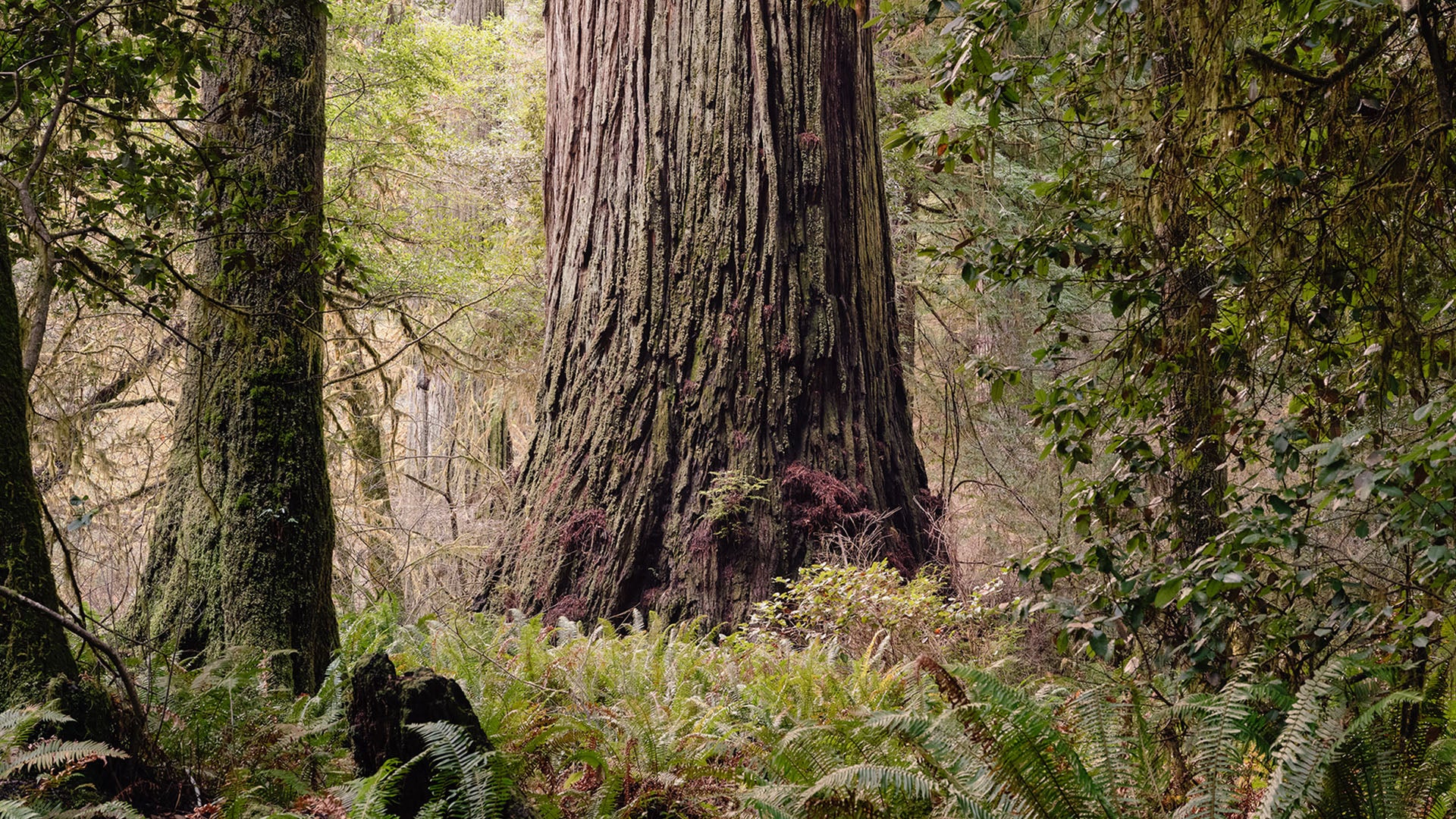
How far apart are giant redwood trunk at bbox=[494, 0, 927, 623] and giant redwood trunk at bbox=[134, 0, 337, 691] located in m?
2.22

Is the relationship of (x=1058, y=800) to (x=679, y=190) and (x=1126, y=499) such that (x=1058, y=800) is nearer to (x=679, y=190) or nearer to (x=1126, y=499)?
(x=1126, y=499)

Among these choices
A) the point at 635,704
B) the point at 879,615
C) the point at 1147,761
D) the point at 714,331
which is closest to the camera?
the point at 1147,761

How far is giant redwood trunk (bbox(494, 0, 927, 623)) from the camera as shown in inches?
243

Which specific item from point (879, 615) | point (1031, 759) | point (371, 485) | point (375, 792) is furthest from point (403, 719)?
point (371, 485)

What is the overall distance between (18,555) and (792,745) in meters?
2.12

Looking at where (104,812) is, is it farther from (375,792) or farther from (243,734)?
(243,734)

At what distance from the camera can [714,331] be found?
6402 millimetres

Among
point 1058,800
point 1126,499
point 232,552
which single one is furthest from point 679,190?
point 1058,800

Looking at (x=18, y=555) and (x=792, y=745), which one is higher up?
(x=18, y=555)

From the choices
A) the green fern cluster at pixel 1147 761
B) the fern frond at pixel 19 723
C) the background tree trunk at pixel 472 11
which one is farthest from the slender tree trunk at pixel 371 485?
the background tree trunk at pixel 472 11

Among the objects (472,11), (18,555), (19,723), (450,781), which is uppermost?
(472,11)

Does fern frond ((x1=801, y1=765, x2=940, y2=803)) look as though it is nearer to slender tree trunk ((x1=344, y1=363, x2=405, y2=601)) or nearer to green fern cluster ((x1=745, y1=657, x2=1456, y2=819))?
green fern cluster ((x1=745, y1=657, x2=1456, y2=819))

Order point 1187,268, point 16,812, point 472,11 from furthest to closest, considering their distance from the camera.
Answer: point 472,11 < point 1187,268 < point 16,812

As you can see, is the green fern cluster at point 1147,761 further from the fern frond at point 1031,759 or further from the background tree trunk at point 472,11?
the background tree trunk at point 472,11
